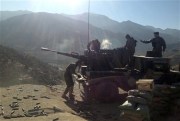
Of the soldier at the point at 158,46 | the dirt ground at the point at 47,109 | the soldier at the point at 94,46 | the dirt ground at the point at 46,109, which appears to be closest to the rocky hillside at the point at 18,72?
the dirt ground at the point at 47,109

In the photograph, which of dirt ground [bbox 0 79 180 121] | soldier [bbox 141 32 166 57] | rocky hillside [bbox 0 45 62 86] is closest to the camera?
dirt ground [bbox 0 79 180 121]

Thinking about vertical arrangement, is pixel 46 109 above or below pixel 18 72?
below

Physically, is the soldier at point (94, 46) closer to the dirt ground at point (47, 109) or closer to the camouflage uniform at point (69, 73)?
the camouflage uniform at point (69, 73)

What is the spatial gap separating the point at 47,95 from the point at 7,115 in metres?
4.11

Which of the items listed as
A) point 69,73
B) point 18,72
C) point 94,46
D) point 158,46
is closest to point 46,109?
point 69,73

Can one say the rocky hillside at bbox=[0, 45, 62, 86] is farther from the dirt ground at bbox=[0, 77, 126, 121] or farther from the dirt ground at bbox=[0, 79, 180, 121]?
the dirt ground at bbox=[0, 77, 126, 121]

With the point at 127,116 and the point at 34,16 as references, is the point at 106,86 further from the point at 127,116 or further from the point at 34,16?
the point at 34,16

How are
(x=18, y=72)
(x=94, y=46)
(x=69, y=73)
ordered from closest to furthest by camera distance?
1. (x=69, y=73)
2. (x=94, y=46)
3. (x=18, y=72)

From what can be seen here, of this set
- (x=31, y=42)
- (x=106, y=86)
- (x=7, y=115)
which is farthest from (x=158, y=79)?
(x=31, y=42)

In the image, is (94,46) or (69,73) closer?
(69,73)

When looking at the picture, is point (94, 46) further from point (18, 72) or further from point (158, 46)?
point (18, 72)

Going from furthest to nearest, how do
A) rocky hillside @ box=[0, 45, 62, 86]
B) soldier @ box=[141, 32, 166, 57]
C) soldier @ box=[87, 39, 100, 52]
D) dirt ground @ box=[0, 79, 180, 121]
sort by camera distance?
1. rocky hillside @ box=[0, 45, 62, 86]
2. soldier @ box=[87, 39, 100, 52]
3. soldier @ box=[141, 32, 166, 57]
4. dirt ground @ box=[0, 79, 180, 121]

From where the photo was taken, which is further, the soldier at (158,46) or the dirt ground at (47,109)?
the soldier at (158,46)

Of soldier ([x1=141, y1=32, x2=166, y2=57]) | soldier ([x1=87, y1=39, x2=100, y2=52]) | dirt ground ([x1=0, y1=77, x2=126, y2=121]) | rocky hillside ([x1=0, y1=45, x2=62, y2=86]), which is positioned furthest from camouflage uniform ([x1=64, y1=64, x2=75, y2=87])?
rocky hillside ([x1=0, y1=45, x2=62, y2=86])
